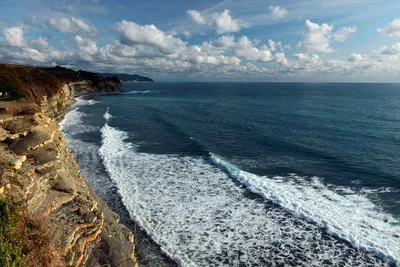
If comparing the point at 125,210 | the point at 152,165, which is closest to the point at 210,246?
the point at 125,210

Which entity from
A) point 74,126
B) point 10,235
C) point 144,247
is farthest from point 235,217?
point 74,126

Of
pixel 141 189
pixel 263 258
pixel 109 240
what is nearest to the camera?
pixel 109 240

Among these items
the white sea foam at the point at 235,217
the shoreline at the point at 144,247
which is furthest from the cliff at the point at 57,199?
the white sea foam at the point at 235,217

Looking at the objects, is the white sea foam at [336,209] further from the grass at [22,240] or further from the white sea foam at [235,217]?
the grass at [22,240]

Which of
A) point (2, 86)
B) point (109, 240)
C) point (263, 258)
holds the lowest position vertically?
point (263, 258)

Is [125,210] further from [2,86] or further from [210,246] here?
[2,86]

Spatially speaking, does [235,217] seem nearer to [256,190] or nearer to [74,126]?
[256,190]
